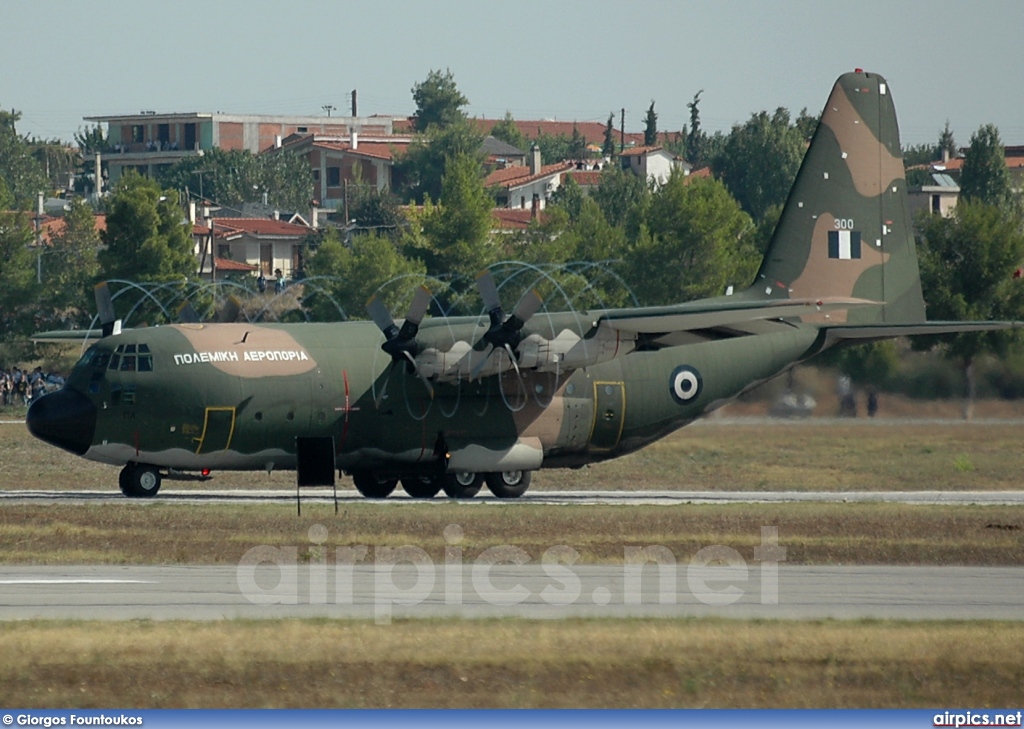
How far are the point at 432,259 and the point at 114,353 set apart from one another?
139 ft

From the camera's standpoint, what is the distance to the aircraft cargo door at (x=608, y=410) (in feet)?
119

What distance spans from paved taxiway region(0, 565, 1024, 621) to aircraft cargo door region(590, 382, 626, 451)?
43.6 ft

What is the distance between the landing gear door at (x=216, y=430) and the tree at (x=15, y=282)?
4044cm

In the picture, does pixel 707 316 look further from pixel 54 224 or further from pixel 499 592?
pixel 54 224

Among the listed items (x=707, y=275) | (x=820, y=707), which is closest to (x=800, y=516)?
(x=820, y=707)

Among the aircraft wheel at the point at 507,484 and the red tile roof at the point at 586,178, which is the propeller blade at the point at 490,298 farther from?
the red tile roof at the point at 586,178

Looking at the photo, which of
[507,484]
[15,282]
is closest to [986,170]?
[15,282]

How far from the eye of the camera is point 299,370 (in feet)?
111

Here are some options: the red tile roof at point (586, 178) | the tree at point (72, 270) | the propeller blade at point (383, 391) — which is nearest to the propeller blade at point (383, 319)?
the propeller blade at point (383, 391)

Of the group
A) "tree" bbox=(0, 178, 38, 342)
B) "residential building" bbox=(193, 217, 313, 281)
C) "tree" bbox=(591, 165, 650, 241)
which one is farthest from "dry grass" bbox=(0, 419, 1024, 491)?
"residential building" bbox=(193, 217, 313, 281)

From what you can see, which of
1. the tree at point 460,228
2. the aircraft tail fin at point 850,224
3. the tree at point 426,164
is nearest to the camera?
the aircraft tail fin at point 850,224

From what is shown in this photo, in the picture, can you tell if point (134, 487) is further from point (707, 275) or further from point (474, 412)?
point (707, 275)

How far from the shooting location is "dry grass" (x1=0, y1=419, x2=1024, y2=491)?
132 feet

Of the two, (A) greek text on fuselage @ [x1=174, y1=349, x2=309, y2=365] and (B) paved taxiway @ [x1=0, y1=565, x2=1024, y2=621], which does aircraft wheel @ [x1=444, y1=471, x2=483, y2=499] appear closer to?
(A) greek text on fuselage @ [x1=174, y1=349, x2=309, y2=365]
